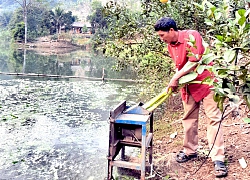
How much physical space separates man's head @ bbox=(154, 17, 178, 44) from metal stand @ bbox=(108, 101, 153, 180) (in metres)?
0.75

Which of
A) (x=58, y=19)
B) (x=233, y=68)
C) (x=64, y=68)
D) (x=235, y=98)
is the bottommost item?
(x=64, y=68)

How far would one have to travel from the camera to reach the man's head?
2.64 meters

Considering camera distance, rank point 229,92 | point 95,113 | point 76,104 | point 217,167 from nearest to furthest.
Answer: point 229,92
point 217,167
point 95,113
point 76,104

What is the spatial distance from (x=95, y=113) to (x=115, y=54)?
205 cm

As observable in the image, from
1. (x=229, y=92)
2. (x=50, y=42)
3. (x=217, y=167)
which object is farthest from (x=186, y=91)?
(x=50, y=42)

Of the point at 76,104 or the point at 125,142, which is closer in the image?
the point at 125,142

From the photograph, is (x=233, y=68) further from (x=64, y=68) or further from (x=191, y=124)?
(x=64, y=68)

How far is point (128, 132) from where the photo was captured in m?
2.98

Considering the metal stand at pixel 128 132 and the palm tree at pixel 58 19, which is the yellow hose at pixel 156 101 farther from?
the palm tree at pixel 58 19

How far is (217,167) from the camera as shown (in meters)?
2.74

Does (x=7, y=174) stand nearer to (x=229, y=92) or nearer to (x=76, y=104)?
(x=229, y=92)

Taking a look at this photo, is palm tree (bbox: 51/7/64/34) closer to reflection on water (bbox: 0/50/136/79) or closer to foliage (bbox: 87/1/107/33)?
foliage (bbox: 87/1/107/33)

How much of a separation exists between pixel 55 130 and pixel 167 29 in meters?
3.49

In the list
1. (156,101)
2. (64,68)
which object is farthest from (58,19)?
(156,101)
